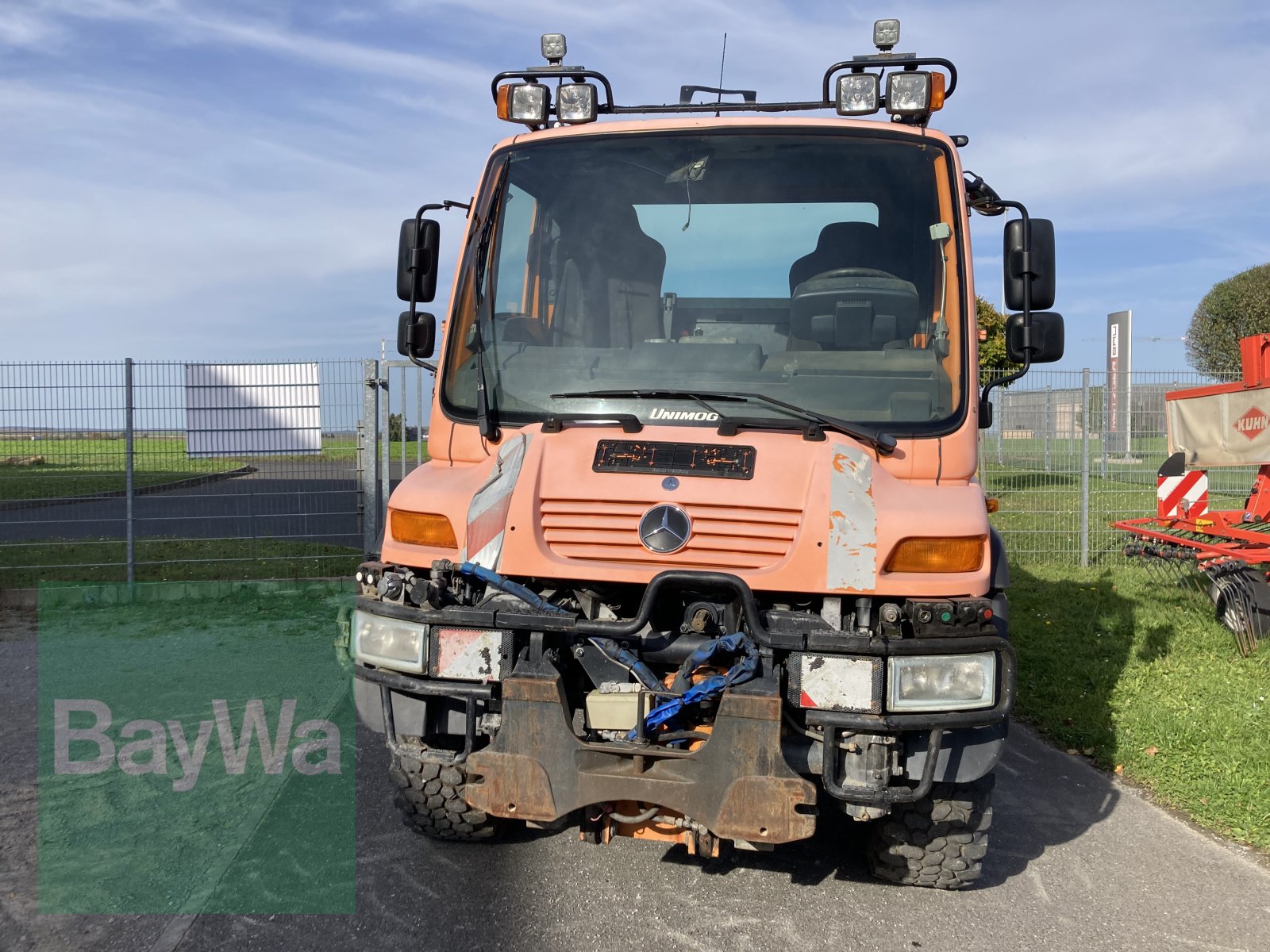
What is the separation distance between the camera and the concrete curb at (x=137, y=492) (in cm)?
966

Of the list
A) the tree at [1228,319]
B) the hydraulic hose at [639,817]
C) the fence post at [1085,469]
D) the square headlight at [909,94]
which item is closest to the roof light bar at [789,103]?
the square headlight at [909,94]

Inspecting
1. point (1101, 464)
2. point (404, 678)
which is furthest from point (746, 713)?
point (1101, 464)

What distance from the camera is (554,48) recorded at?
17.5 feet

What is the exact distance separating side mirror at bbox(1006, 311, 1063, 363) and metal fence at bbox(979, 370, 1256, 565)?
8071 millimetres

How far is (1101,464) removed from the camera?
482 inches

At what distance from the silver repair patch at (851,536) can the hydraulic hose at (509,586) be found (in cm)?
85

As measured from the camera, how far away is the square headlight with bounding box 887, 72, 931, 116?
14.7 ft

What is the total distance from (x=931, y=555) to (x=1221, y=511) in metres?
7.55

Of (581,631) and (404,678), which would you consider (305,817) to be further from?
(581,631)

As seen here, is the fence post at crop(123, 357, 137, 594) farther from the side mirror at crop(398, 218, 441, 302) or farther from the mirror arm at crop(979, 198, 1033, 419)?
the mirror arm at crop(979, 198, 1033, 419)

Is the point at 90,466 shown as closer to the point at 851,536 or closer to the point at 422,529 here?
the point at 422,529

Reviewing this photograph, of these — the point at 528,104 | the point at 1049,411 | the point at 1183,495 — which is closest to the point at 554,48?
the point at 528,104

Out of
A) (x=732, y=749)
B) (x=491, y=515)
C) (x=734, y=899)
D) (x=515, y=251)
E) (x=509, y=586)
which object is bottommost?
(x=734, y=899)

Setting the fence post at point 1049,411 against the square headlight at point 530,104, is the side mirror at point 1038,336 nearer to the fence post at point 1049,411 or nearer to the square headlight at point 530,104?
the square headlight at point 530,104
